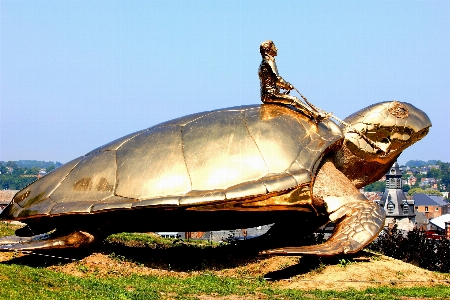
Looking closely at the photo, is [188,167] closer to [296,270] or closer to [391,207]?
[296,270]

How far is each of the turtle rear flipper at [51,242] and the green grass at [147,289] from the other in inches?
16.1

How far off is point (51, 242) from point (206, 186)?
117 inches

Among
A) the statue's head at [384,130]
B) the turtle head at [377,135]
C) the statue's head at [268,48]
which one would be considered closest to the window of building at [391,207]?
the turtle head at [377,135]

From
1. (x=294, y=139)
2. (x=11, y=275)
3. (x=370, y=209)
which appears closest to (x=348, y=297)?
(x=370, y=209)

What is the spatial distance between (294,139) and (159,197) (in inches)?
110

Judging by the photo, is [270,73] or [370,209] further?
[270,73]

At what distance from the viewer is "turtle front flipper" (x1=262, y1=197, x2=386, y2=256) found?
922 centimetres

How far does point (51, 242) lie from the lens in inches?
388

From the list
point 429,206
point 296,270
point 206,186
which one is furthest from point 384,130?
point 429,206

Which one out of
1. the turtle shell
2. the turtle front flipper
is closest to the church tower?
the turtle front flipper

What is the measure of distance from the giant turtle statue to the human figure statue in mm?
175

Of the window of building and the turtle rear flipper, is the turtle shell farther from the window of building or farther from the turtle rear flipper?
the window of building

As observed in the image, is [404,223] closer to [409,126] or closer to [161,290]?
[409,126]

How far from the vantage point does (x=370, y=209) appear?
33.7 ft
